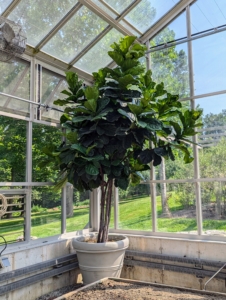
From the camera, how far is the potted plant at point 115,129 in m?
3.32

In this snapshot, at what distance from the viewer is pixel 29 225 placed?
3643 mm

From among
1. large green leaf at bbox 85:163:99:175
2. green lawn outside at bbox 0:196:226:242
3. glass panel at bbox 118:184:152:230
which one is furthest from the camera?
glass panel at bbox 118:184:152:230

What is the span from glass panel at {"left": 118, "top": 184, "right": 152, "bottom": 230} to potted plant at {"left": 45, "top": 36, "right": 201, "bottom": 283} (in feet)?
2.31

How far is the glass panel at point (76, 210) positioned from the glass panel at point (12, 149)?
94 cm

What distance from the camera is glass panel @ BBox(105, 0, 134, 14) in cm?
388

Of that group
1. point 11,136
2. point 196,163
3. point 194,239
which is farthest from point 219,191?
point 11,136

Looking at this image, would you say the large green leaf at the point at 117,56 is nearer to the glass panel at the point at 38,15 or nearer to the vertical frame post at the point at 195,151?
the glass panel at the point at 38,15

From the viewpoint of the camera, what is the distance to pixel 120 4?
13.0 feet

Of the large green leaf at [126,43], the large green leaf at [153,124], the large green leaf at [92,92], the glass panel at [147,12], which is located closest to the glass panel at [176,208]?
the large green leaf at [153,124]

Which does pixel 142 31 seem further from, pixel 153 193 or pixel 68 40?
pixel 153 193

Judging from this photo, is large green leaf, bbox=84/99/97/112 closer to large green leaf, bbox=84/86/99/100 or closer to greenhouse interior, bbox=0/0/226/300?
large green leaf, bbox=84/86/99/100

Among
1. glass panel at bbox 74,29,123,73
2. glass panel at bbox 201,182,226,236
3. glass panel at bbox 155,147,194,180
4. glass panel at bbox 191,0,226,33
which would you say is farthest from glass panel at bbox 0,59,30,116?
glass panel at bbox 201,182,226,236

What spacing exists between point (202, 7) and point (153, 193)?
3.00 metres

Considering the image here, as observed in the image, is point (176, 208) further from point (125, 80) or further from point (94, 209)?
point (125, 80)
